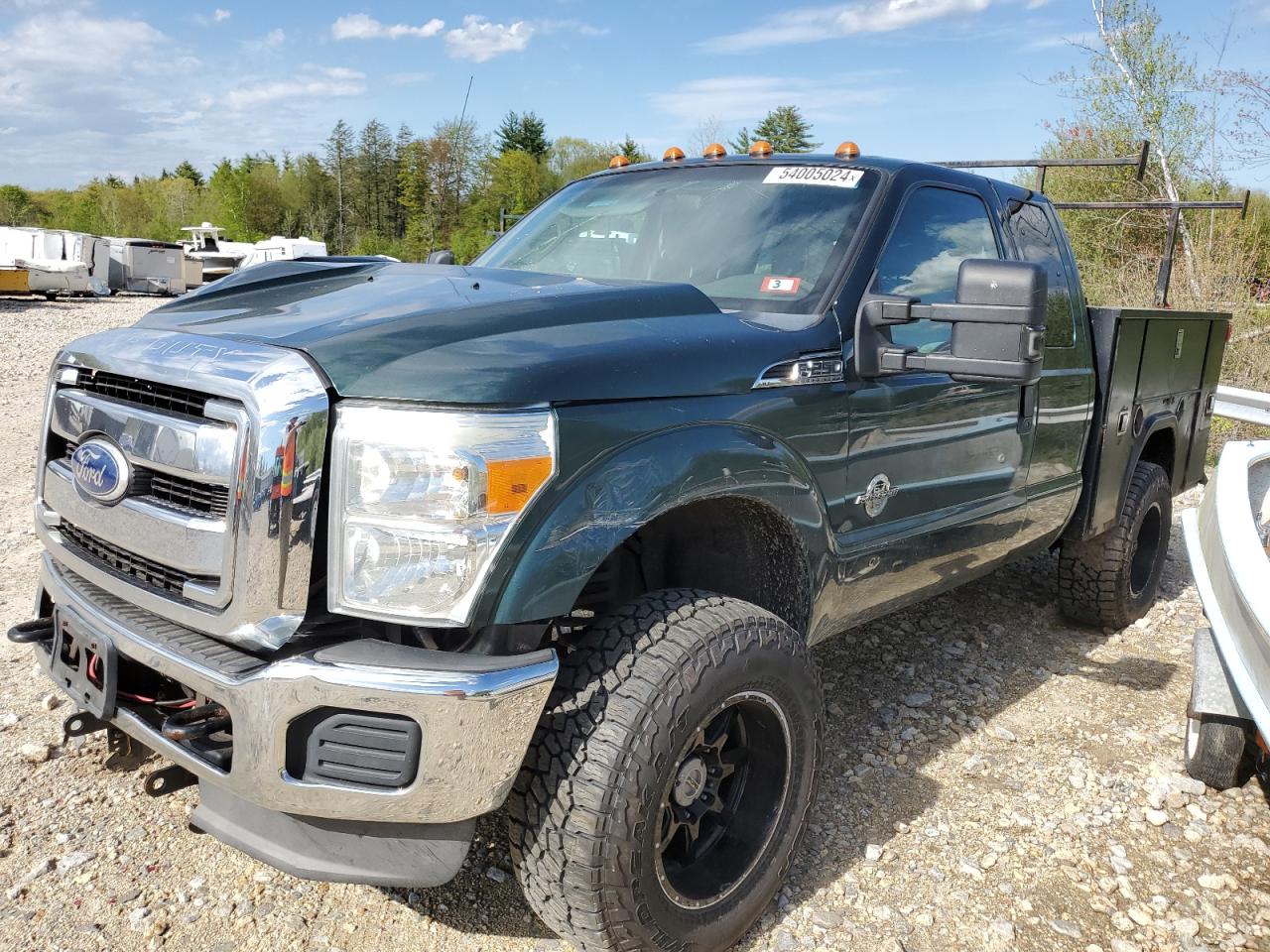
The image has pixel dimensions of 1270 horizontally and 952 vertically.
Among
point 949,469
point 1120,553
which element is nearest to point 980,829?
point 949,469

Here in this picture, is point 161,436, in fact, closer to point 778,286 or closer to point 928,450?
point 778,286

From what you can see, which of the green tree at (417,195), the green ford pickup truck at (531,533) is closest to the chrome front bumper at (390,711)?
the green ford pickup truck at (531,533)

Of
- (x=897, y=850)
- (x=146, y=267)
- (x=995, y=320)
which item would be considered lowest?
(x=897, y=850)

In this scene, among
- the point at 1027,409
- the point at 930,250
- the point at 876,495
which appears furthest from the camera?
the point at 1027,409

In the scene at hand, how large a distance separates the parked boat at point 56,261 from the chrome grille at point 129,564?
27.3 metres

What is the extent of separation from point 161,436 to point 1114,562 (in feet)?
13.1

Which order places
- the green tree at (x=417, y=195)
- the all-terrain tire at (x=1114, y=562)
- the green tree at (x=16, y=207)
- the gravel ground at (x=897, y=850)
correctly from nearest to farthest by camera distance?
the gravel ground at (x=897, y=850) → the all-terrain tire at (x=1114, y=562) → the green tree at (x=417, y=195) → the green tree at (x=16, y=207)

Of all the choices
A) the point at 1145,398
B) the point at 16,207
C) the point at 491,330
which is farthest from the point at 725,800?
the point at 16,207

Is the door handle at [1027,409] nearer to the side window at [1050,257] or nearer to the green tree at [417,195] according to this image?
the side window at [1050,257]

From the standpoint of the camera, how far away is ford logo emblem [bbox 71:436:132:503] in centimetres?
210

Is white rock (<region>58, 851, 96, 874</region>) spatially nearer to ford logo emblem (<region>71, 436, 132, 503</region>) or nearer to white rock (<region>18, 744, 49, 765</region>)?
white rock (<region>18, 744, 49, 765</region>)

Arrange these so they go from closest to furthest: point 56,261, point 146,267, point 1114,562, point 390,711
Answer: point 390,711 → point 1114,562 → point 56,261 → point 146,267

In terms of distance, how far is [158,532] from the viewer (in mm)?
2016

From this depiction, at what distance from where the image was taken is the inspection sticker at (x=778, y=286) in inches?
111
